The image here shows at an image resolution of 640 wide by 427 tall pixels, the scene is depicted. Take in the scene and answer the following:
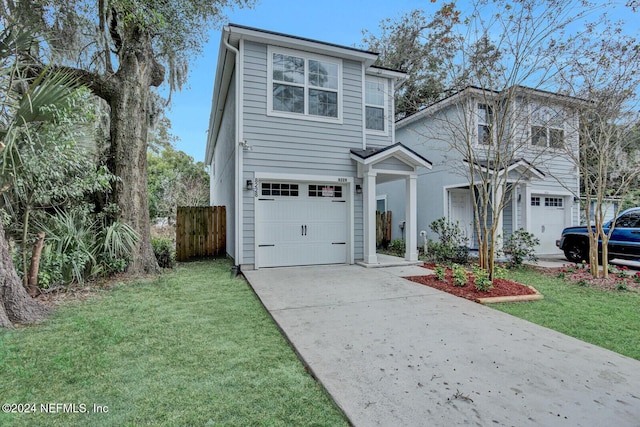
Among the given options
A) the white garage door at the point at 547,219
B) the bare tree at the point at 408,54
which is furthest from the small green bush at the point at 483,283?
the bare tree at the point at 408,54

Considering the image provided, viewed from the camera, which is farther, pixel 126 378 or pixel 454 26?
pixel 454 26

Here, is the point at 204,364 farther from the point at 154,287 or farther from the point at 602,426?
the point at 154,287

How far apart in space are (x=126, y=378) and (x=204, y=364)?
62cm

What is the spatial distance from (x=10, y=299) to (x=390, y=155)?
7.40m

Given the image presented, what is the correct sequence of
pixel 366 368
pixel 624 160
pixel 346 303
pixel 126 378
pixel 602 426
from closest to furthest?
pixel 602 426 < pixel 126 378 < pixel 366 368 < pixel 346 303 < pixel 624 160

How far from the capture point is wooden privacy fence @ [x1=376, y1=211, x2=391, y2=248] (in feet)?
40.1

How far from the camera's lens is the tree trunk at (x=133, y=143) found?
272 inches

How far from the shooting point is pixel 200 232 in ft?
32.1

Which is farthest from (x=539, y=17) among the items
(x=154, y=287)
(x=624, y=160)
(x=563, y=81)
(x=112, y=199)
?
(x=112, y=199)

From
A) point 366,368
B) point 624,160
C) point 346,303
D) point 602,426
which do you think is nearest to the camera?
point 602,426

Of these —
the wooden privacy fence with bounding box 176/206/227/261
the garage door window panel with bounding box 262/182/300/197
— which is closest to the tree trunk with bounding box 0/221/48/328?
the garage door window panel with bounding box 262/182/300/197

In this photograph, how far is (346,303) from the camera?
4941 mm

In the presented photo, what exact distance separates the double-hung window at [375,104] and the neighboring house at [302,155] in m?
0.56

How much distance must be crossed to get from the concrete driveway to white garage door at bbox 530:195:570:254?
816 centimetres
